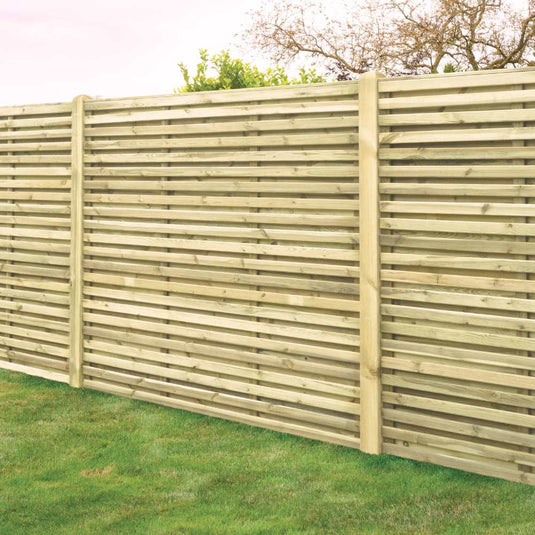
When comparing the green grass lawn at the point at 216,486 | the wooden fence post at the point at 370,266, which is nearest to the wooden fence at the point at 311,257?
the wooden fence post at the point at 370,266

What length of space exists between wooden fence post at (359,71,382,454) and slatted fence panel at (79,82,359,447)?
0.09 m

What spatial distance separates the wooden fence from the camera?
185 inches

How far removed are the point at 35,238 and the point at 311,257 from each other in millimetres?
3107

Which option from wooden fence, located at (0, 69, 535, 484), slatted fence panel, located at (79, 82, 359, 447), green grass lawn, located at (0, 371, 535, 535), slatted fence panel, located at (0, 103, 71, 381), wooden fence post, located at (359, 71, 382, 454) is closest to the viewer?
green grass lawn, located at (0, 371, 535, 535)

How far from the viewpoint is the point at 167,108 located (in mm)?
6152

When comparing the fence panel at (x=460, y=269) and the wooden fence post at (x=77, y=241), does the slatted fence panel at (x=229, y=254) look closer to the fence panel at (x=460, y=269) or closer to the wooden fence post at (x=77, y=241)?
the wooden fence post at (x=77, y=241)

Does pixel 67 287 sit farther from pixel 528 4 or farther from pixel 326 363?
pixel 528 4

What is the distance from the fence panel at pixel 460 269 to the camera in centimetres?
460

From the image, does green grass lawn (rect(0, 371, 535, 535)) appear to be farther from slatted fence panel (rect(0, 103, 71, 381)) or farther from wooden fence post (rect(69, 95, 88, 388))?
slatted fence panel (rect(0, 103, 71, 381))

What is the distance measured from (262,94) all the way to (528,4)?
51.5ft

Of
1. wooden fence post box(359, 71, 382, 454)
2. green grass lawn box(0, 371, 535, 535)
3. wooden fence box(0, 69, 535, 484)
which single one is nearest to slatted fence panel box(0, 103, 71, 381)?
wooden fence box(0, 69, 535, 484)

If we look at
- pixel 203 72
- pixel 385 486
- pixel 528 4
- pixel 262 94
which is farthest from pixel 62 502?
pixel 528 4

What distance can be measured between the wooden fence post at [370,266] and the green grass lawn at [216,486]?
315mm

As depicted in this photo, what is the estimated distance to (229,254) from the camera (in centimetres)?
584
